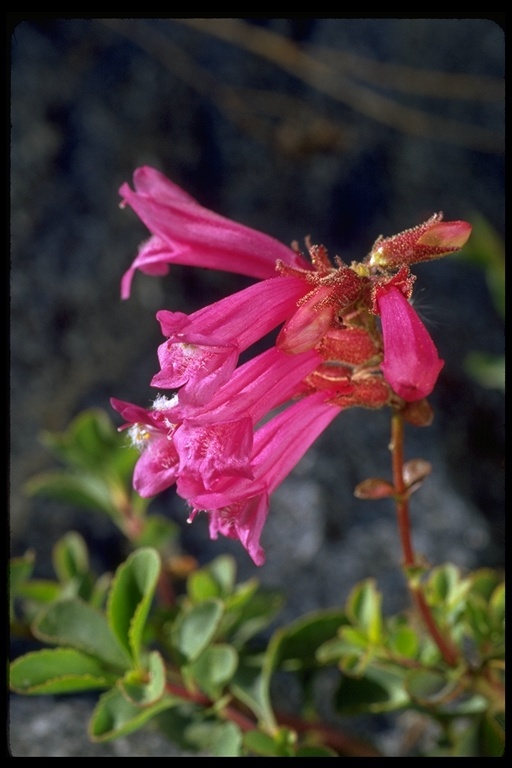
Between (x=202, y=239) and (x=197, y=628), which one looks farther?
(x=197, y=628)

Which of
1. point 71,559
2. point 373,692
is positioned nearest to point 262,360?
point 373,692

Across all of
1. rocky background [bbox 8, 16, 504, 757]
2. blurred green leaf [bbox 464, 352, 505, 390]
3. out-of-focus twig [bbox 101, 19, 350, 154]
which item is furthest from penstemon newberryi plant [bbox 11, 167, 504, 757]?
out-of-focus twig [bbox 101, 19, 350, 154]

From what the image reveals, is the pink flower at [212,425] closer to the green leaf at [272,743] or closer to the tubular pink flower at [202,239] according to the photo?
the tubular pink flower at [202,239]

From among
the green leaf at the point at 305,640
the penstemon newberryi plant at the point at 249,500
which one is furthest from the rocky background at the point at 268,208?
the green leaf at the point at 305,640

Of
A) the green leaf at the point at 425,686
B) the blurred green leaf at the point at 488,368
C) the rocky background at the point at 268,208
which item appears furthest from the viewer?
the blurred green leaf at the point at 488,368

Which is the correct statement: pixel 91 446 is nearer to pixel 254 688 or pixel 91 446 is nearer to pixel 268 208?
pixel 254 688
